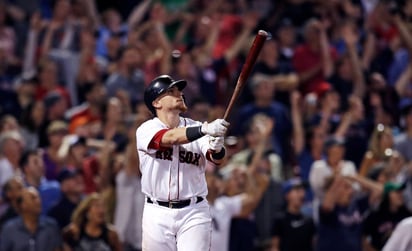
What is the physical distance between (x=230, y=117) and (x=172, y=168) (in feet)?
18.3

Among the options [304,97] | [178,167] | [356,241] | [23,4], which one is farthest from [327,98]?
[178,167]

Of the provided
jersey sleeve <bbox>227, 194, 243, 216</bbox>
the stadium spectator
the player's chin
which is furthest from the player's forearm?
jersey sleeve <bbox>227, 194, 243, 216</bbox>

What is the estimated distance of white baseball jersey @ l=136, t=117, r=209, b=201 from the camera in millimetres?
8734

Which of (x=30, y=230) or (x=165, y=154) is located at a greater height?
(x=165, y=154)

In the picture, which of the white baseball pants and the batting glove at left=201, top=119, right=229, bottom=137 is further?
the white baseball pants

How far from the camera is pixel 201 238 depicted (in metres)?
8.70

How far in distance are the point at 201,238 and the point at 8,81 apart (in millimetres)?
6690

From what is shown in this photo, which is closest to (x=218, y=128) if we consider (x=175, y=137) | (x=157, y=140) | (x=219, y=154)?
(x=219, y=154)

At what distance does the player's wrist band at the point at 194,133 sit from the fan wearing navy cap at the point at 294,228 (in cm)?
399

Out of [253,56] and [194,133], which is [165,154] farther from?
[253,56]

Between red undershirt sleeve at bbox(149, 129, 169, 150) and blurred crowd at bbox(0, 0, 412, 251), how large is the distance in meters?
2.75

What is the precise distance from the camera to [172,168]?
344 inches

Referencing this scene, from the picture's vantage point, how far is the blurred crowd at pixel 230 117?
477 inches

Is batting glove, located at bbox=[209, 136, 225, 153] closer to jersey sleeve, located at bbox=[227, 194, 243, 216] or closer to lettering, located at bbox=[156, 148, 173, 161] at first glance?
lettering, located at bbox=[156, 148, 173, 161]
